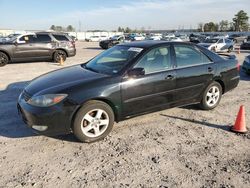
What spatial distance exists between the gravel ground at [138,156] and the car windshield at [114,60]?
109 centimetres

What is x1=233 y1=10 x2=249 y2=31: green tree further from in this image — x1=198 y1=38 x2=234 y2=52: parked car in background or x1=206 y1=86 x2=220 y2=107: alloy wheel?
x1=206 y1=86 x2=220 y2=107: alloy wheel

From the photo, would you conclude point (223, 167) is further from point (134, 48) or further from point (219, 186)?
point (134, 48)

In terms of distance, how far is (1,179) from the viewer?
3.22 metres

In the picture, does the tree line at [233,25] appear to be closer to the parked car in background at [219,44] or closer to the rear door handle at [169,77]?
the parked car in background at [219,44]

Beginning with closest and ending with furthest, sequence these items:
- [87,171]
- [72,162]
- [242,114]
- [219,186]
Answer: [219,186], [87,171], [72,162], [242,114]

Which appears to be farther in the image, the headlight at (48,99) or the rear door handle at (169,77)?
the rear door handle at (169,77)

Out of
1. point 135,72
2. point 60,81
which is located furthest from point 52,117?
point 135,72

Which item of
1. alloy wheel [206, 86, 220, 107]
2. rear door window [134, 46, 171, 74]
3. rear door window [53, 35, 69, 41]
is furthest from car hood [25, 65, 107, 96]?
rear door window [53, 35, 69, 41]

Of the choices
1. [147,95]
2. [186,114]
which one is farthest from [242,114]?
[147,95]

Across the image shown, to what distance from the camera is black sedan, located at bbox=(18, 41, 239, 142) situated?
12.8 feet

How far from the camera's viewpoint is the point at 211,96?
565 centimetres

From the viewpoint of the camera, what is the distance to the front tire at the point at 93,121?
13.0ft

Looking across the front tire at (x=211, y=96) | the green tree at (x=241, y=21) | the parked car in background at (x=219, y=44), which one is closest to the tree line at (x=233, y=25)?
the green tree at (x=241, y=21)

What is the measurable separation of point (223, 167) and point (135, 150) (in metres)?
1.27
